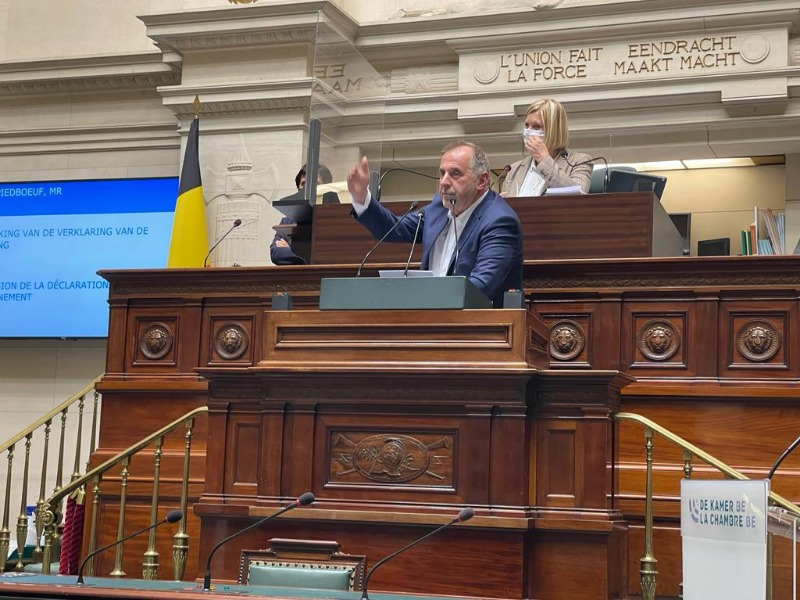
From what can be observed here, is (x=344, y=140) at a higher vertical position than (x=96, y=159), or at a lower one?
lower

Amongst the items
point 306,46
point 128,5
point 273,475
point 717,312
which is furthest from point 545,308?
point 128,5

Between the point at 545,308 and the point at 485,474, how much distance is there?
4.90ft

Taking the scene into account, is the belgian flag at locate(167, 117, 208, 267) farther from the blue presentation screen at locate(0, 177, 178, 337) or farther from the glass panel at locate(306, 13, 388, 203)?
the glass panel at locate(306, 13, 388, 203)

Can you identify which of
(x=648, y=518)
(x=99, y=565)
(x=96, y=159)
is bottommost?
(x=99, y=565)

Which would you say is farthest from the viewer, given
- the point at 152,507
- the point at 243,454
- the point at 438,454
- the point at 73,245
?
the point at 73,245

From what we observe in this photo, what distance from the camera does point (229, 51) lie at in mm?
9180

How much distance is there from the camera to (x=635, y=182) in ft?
18.5

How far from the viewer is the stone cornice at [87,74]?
958 cm

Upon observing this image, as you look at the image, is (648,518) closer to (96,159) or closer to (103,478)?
(103,478)

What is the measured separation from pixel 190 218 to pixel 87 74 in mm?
1903

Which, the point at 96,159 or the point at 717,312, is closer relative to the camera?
the point at 717,312

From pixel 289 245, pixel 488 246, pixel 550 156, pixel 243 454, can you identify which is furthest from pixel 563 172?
pixel 243 454

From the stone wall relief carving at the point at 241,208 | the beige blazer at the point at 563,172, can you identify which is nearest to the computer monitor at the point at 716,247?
the beige blazer at the point at 563,172

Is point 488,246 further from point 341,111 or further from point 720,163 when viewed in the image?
point 720,163
